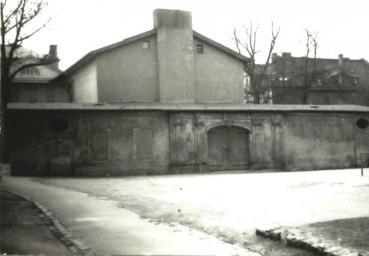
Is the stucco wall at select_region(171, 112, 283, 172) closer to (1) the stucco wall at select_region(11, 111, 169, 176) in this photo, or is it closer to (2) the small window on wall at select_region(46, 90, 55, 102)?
(1) the stucco wall at select_region(11, 111, 169, 176)

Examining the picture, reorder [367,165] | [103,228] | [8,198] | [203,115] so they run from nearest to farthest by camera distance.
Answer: [103,228] → [8,198] → [203,115] → [367,165]

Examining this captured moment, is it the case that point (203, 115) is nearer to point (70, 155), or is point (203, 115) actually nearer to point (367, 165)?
point (70, 155)

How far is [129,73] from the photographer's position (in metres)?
28.3

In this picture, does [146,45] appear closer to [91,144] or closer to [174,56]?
[174,56]

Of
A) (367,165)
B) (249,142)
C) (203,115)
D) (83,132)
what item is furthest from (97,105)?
(367,165)

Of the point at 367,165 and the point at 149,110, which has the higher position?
the point at 149,110

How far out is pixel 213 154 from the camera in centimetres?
2391

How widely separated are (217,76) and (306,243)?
24.8 m

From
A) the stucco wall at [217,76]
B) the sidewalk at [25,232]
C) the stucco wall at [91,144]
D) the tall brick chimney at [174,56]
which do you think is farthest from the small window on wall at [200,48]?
the sidewalk at [25,232]

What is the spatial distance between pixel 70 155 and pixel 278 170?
1133cm

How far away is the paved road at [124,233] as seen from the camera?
6586mm

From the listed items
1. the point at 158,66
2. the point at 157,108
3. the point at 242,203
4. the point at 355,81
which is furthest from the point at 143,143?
the point at 355,81

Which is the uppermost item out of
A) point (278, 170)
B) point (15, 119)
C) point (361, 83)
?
point (361, 83)

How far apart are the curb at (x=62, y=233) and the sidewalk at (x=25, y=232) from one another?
52 millimetres
